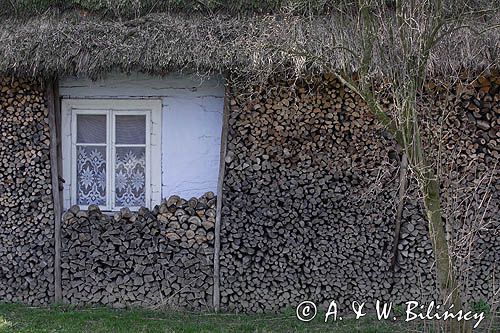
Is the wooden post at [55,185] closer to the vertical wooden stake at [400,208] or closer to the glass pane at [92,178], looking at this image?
the glass pane at [92,178]

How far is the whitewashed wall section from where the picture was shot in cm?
845

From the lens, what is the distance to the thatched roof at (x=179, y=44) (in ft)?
24.2

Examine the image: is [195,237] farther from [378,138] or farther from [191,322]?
[378,138]

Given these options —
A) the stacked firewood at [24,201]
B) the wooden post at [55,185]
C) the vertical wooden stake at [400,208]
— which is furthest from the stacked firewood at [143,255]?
the vertical wooden stake at [400,208]

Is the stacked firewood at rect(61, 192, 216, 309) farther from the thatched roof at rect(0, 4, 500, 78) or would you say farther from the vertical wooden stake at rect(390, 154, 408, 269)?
the vertical wooden stake at rect(390, 154, 408, 269)

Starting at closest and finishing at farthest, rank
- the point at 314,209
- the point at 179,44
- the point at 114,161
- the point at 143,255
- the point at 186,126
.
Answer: the point at 179,44, the point at 314,209, the point at 143,255, the point at 186,126, the point at 114,161

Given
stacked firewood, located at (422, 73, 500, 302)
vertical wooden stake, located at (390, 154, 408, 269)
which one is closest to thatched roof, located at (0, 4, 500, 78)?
stacked firewood, located at (422, 73, 500, 302)

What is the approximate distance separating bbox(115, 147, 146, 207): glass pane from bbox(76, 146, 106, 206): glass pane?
0.53 feet

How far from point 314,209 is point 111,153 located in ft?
7.80

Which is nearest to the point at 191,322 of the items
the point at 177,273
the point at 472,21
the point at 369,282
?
the point at 177,273

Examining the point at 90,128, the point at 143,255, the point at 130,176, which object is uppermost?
the point at 90,128

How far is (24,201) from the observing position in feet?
26.6

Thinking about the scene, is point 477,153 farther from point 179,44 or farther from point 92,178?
point 92,178

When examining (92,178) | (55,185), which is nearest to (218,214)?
(92,178)
